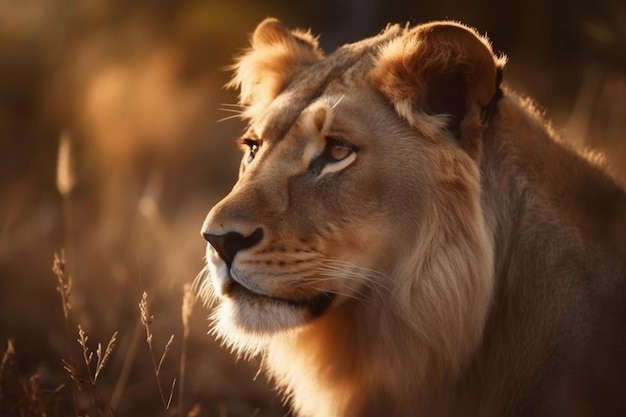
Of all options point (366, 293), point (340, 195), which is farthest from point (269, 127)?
point (366, 293)

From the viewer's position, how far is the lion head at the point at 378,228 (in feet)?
10.5

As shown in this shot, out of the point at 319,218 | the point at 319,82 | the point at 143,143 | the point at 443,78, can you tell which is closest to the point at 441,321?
the point at 319,218

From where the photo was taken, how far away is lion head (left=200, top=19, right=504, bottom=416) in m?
3.20

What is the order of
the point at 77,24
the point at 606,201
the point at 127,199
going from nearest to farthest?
the point at 606,201, the point at 127,199, the point at 77,24

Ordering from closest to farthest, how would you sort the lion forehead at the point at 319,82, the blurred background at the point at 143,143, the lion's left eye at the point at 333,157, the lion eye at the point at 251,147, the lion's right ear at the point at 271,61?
the lion's left eye at the point at 333,157 < the lion forehead at the point at 319,82 < the lion eye at the point at 251,147 < the lion's right ear at the point at 271,61 < the blurred background at the point at 143,143

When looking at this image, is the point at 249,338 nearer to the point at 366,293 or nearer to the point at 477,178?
the point at 366,293

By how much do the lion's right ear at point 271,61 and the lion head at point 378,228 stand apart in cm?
66

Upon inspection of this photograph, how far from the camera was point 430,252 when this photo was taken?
3.26 metres

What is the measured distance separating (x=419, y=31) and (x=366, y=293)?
0.96 metres

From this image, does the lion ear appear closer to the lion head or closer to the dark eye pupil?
the lion head

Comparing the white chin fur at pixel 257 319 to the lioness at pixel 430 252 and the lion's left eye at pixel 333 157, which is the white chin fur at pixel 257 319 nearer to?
the lioness at pixel 430 252

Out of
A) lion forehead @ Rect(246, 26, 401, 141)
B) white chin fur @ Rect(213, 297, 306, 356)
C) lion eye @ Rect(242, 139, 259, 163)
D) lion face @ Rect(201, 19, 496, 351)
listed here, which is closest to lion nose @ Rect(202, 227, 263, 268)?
A: lion face @ Rect(201, 19, 496, 351)

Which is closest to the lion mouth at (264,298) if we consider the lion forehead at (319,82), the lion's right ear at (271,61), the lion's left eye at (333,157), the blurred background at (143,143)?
the blurred background at (143,143)

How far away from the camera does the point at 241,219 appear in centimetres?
318
